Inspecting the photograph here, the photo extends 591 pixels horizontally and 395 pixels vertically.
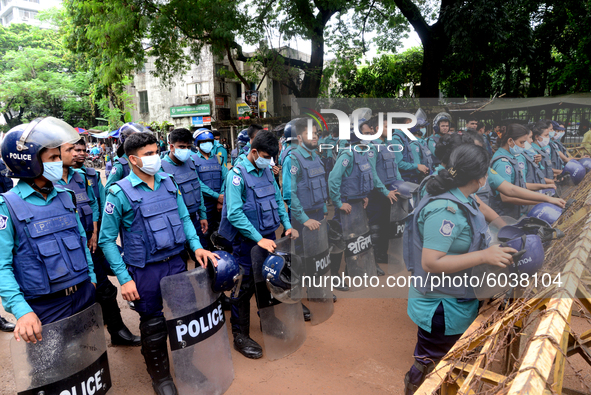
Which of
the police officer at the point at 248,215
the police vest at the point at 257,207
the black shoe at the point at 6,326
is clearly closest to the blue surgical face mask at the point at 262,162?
the police officer at the point at 248,215

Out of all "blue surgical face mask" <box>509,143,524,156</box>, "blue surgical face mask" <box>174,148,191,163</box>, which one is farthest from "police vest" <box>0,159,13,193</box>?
"blue surgical face mask" <box>509,143,524,156</box>

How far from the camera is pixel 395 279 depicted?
5.03 meters

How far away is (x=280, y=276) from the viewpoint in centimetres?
313

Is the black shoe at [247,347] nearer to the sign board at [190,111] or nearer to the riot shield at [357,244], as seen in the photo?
the riot shield at [357,244]

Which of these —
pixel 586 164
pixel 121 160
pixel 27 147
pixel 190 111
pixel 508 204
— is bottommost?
pixel 508 204

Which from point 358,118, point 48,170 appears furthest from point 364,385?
point 358,118

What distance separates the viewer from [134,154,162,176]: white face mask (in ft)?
9.14

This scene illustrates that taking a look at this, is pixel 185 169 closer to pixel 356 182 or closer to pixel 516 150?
pixel 356 182

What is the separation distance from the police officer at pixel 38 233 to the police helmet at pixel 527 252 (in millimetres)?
2789

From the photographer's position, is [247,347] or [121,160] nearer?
[247,347]

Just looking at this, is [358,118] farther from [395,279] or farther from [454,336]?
[454,336]

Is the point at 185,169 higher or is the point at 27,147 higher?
the point at 27,147

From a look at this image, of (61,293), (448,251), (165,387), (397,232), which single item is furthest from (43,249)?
(397,232)

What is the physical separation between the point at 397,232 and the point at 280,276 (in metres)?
2.93
